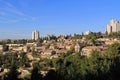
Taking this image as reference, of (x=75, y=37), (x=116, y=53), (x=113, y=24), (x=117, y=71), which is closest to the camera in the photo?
(x=117, y=71)

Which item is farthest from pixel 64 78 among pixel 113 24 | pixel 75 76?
pixel 113 24

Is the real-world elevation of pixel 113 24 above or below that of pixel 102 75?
above

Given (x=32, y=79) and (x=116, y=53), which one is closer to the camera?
(x=32, y=79)

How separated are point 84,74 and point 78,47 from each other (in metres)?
29.5

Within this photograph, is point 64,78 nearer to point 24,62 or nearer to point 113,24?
point 24,62

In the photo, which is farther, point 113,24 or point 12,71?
point 113,24

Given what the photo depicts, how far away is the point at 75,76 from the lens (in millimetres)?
19109

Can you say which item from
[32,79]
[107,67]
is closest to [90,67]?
[107,67]

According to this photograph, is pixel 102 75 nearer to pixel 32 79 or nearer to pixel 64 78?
pixel 64 78

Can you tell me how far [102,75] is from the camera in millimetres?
19422

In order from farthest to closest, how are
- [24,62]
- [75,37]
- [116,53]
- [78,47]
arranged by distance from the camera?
[75,37] < [78,47] < [24,62] < [116,53]

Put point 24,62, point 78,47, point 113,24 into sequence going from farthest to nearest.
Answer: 1. point 113,24
2. point 78,47
3. point 24,62

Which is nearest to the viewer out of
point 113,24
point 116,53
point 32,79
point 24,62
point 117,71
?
point 32,79

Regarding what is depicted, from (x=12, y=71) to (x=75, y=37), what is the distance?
161 ft
